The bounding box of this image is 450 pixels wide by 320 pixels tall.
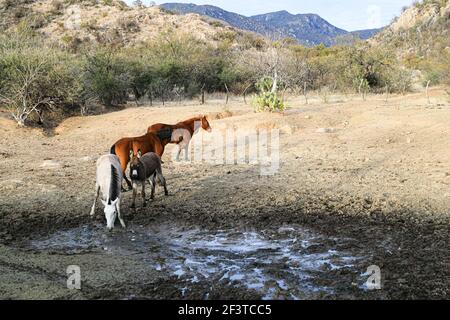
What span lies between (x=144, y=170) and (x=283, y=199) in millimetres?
2754

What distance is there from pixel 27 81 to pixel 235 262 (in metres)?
16.6

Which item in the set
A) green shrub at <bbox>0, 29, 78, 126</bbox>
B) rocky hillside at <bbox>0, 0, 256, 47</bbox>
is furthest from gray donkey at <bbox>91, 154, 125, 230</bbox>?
rocky hillside at <bbox>0, 0, 256, 47</bbox>

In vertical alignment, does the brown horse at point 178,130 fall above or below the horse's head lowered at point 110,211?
above

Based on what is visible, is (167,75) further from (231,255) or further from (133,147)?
(231,255)

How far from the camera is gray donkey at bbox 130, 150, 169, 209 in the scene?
8734 mm

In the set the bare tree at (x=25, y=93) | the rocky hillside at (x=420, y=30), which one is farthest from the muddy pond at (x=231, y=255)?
the rocky hillside at (x=420, y=30)

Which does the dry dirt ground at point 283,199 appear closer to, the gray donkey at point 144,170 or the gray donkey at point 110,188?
the gray donkey at point 144,170

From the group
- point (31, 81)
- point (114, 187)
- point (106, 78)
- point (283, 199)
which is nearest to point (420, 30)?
point (106, 78)

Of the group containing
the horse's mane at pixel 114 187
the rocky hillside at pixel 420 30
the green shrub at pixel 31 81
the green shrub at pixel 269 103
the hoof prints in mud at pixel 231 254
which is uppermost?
the rocky hillside at pixel 420 30

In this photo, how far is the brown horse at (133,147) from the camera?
994cm

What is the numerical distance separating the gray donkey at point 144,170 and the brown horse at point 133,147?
11.1 inches

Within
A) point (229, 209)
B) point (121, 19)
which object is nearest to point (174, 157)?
point (229, 209)

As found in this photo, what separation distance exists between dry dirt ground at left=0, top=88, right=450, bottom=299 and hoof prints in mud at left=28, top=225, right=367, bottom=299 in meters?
0.25

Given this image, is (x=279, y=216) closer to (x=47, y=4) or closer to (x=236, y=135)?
(x=236, y=135)
